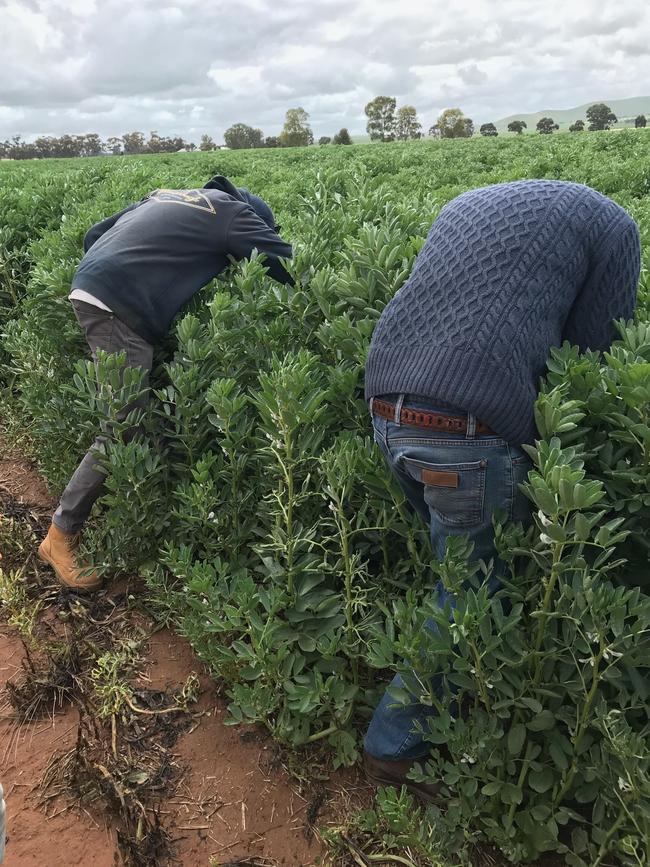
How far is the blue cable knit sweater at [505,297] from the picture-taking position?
199 centimetres

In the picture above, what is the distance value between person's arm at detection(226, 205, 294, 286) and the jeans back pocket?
1695 mm

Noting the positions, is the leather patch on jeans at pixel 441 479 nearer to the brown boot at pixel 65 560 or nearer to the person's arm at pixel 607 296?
the person's arm at pixel 607 296

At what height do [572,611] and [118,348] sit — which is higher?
[118,348]

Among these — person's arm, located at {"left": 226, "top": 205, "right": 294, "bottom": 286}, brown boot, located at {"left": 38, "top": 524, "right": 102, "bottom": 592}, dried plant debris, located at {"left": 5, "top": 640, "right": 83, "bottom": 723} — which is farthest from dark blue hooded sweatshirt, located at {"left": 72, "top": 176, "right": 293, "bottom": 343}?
dried plant debris, located at {"left": 5, "top": 640, "right": 83, "bottom": 723}

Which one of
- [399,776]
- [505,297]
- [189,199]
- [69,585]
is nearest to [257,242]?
[189,199]

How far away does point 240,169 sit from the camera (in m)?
16.4

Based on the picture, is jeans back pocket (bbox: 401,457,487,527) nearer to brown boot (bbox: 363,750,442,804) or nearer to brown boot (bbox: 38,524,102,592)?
brown boot (bbox: 363,750,442,804)

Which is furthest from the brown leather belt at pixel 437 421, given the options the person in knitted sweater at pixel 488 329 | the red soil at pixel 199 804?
the red soil at pixel 199 804

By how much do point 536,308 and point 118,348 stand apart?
2.29 metres

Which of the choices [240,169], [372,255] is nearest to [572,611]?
[372,255]

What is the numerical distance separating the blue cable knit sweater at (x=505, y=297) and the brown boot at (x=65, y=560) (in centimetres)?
227

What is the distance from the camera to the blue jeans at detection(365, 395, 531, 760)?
6.70 feet

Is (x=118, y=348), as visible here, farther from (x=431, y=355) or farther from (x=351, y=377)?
(x=431, y=355)

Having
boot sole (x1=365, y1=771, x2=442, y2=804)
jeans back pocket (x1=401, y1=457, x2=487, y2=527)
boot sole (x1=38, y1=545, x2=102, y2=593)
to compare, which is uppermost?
jeans back pocket (x1=401, y1=457, x2=487, y2=527)
